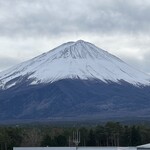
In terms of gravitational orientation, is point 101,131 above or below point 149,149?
above

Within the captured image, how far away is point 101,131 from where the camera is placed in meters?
107

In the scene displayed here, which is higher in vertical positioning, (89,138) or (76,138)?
(89,138)

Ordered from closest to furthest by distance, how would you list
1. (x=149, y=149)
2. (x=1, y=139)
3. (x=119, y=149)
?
(x=149, y=149)
(x=119, y=149)
(x=1, y=139)

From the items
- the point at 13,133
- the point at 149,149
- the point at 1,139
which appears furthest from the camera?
the point at 13,133

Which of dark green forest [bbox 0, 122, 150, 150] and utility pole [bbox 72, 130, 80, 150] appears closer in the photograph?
utility pole [bbox 72, 130, 80, 150]

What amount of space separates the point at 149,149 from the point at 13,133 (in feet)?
125

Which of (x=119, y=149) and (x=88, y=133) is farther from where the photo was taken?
(x=88, y=133)

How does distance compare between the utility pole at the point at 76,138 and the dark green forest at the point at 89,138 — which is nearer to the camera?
the utility pole at the point at 76,138

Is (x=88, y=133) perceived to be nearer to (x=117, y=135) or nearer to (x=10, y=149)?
(x=117, y=135)

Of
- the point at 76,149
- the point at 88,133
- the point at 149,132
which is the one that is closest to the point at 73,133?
the point at 88,133

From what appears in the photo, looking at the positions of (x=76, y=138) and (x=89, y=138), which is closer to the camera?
(x=76, y=138)

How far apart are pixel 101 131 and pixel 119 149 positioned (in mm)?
32012

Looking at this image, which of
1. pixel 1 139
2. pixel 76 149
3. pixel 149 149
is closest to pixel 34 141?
pixel 1 139

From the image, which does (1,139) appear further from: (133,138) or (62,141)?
(133,138)
